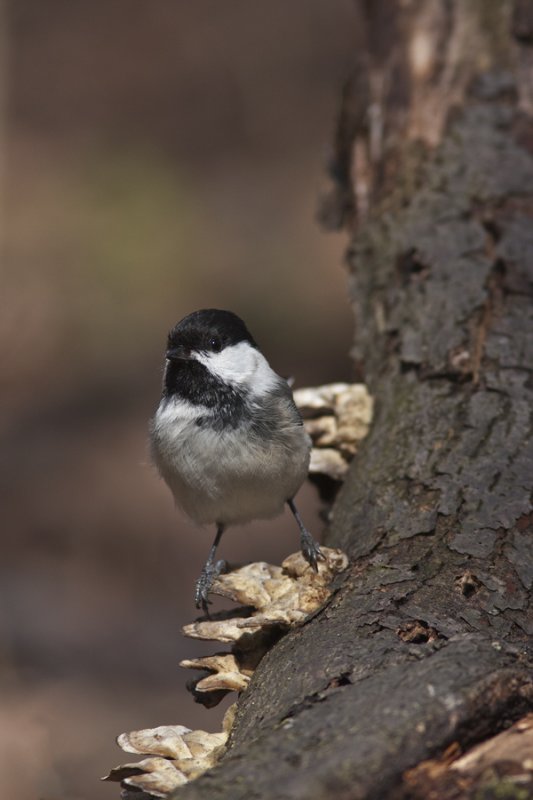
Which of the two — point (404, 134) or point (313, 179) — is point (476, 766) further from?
point (313, 179)

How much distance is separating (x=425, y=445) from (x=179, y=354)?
90 centimetres

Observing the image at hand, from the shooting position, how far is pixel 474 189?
3.51 metres

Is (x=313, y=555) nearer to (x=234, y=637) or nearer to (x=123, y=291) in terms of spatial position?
(x=234, y=637)

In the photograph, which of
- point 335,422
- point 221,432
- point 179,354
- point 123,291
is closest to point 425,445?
point 335,422

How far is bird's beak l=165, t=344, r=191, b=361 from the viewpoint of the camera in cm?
294

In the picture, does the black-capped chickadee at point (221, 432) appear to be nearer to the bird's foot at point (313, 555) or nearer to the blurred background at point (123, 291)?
the bird's foot at point (313, 555)

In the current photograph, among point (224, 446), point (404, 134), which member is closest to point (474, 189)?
point (404, 134)

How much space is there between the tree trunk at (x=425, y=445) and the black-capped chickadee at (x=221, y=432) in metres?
0.27

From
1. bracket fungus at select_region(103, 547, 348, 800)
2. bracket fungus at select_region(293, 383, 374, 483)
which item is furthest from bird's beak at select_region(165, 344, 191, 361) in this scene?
bracket fungus at select_region(103, 547, 348, 800)

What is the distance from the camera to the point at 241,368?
306 cm

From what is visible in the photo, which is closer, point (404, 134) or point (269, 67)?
point (404, 134)

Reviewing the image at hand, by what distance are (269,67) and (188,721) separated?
7843 mm

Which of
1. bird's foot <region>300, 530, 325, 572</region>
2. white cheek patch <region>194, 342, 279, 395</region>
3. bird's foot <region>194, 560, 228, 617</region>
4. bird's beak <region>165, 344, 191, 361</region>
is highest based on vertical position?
bird's beak <region>165, 344, 191, 361</region>

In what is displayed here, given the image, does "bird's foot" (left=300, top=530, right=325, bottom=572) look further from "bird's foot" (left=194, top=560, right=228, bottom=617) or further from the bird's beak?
the bird's beak
